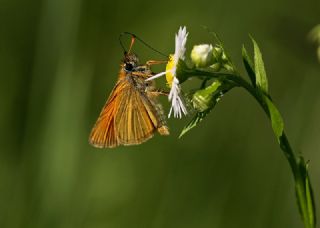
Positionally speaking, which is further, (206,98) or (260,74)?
(206,98)

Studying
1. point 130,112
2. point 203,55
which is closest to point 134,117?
point 130,112

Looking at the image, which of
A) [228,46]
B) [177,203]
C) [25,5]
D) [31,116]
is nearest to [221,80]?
[177,203]

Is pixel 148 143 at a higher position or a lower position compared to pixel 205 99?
lower

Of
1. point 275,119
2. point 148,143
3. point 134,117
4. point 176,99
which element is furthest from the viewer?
point 148,143

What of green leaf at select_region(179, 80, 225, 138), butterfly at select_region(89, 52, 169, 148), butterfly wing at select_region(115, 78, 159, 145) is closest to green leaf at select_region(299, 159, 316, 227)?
green leaf at select_region(179, 80, 225, 138)

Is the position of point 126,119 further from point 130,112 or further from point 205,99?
point 205,99

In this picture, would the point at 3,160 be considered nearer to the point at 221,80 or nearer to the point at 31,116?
the point at 31,116

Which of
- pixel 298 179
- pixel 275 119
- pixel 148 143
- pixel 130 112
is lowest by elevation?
pixel 148 143
